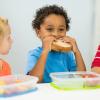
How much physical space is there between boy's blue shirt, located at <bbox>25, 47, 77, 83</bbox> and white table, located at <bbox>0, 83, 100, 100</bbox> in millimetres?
484

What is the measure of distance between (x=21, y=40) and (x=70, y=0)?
501 mm

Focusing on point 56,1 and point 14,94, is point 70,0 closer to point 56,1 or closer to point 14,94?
point 56,1

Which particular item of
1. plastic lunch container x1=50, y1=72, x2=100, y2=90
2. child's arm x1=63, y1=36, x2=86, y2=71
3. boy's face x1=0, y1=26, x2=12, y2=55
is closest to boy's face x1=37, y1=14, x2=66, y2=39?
child's arm x1=63, y1=36, x2=86, y2=71

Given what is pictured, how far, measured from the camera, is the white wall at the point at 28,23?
166 cm

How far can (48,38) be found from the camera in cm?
111

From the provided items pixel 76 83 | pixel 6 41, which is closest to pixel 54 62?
pixel 6 41

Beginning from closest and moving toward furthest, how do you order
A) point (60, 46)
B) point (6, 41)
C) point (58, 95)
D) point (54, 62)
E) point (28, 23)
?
point (58, 95) → point (6, 41) → point (60, 46) → point (54, 62) → point (28, 23)

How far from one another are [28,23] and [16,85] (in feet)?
3.79

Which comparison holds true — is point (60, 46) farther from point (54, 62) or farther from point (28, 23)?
point (28, 23)

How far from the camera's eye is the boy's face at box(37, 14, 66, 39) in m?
1.19

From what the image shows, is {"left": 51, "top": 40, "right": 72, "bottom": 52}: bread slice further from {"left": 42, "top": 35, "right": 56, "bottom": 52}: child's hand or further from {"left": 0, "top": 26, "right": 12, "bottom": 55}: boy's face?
{"left": 0, "top": 26, "right": 12, "bottom": 55}: boy's face

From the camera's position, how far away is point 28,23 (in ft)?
5.63

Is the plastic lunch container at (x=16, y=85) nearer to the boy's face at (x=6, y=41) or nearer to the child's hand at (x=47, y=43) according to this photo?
the boy's face at (x=6, y=41)

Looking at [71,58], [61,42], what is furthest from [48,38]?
[71,58]
